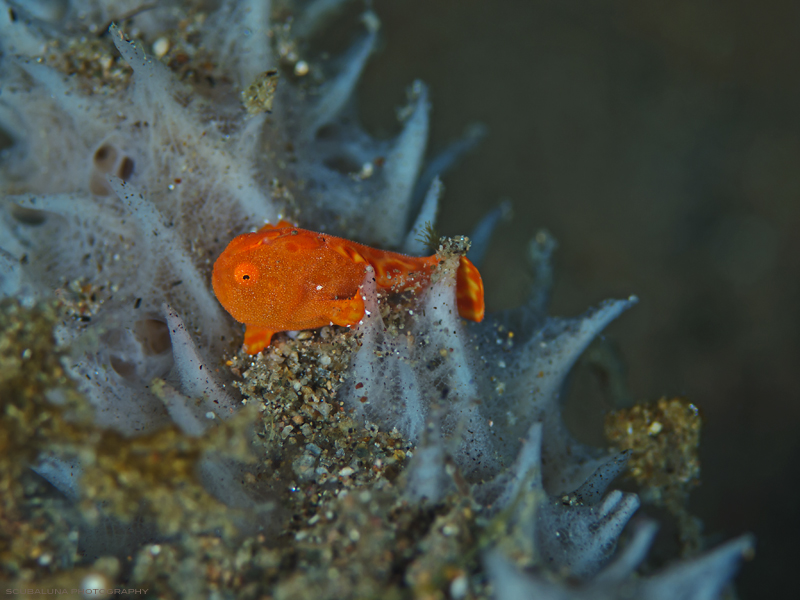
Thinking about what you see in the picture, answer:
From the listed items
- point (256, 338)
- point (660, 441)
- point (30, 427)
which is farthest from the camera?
point (660, 441)

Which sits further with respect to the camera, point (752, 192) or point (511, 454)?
point (752, 192)

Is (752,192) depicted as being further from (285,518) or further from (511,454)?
(285,518)

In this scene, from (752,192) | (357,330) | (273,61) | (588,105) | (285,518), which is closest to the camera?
(285,518)

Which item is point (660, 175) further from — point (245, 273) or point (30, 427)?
point (30, 427)

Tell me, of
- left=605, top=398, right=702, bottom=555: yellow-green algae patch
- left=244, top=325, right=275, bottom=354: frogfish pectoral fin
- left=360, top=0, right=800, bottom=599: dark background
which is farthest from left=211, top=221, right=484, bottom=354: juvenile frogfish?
left=360, top=0, right=800, bottom=599: dark background

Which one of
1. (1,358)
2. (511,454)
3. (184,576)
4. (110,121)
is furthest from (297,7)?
(184,576)

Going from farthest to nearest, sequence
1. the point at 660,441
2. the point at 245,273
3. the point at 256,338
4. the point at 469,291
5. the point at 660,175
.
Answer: the point at 660,175
the point at 660,441
the point at 469,291
the point at 256,338
the point at 245,273

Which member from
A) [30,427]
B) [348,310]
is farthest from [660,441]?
[30,427]
